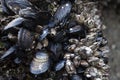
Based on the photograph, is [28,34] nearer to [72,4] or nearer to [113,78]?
[72,4]

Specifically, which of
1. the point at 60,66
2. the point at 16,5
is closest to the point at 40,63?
the point at 60,66

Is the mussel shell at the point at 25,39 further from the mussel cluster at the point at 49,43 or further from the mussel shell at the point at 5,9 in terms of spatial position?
the mussel shell at the point at 5,9

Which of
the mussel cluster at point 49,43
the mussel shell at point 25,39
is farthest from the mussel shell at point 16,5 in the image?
the mussel shell at point 25,39

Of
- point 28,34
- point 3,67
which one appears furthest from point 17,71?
point 28,34

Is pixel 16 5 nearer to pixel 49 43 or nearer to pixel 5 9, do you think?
pixel 5 9

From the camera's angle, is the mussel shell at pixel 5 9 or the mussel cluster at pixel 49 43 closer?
the mussel cluster at pixel 49 43

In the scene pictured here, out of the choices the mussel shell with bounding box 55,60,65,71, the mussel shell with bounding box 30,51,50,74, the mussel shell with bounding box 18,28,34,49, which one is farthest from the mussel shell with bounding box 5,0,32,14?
the mussel shell with bounding box 55,60,65,71

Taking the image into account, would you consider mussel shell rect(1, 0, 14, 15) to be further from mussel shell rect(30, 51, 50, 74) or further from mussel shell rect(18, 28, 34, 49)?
mussel shell rect(30, 51, 50, 74)

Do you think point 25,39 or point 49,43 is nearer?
point 25,39
